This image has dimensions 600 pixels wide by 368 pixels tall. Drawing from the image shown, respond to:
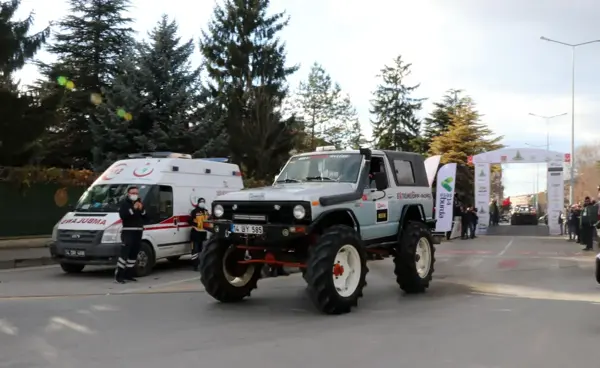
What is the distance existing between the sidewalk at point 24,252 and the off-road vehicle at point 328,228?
8074mm

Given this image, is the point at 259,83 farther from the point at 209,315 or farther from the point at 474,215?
the point at 209,315

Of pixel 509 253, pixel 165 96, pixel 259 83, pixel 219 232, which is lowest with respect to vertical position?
pixel 509 253

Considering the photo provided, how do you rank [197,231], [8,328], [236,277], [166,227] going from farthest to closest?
[197,231] < [166,227] < [236,277] < [8,328]

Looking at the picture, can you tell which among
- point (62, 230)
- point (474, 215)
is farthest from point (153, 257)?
point (474, 215)

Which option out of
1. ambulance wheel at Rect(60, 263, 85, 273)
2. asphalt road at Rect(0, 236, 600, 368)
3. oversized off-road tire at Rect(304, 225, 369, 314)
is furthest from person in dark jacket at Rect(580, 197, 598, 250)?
ambulance wheel at Rect(60, 263, 85, 273)

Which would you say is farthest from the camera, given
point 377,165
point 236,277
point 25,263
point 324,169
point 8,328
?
point 25,263

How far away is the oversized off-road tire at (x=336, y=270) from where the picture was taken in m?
7.78

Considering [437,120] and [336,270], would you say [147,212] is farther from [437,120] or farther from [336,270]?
[437,120]

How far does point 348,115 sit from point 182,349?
43.9m

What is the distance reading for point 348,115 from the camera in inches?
1932

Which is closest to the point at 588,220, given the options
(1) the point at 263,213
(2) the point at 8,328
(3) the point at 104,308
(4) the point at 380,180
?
(4) the point at 380,180

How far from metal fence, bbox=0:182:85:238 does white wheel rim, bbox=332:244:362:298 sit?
1290 cm

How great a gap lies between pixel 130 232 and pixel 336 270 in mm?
5013

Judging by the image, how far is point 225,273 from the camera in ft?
29.7
